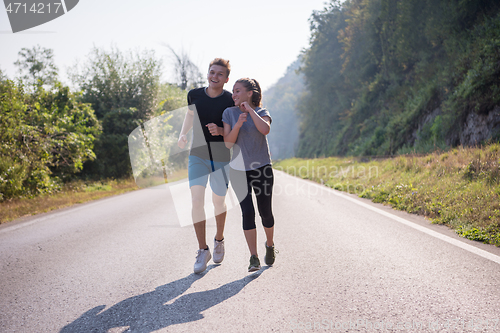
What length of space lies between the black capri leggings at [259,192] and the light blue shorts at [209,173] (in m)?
0.22

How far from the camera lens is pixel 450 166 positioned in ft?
25.6

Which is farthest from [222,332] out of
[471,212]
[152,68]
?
[152,68]

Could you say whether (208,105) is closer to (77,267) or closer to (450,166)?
(77,267)

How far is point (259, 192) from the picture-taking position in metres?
3.54

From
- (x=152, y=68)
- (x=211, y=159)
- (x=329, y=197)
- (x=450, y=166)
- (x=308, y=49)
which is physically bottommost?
(x=329, y=197)

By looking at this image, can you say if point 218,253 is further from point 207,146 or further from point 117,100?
point 117,100

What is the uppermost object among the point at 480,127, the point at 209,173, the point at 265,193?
the point at 209,173

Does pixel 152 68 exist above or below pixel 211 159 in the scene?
above

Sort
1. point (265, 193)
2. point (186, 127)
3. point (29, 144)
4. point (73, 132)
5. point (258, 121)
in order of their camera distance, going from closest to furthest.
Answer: point (258, 121), point (265, 193), point (186, 127), point (29, 144), point (73, 132)

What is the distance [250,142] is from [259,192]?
21.1 inches

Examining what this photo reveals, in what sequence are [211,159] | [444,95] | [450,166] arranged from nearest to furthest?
[211,159], [450,166], [444,95]

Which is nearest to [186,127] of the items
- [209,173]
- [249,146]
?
[209,173]

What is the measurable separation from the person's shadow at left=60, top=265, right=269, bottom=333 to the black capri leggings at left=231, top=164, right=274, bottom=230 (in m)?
0.67

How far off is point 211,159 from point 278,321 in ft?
6.04
